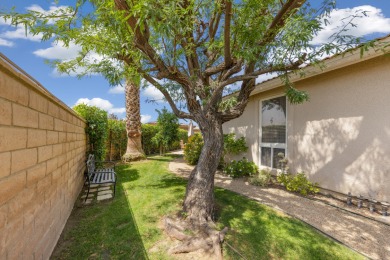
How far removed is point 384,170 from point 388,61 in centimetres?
238

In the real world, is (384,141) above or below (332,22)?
below

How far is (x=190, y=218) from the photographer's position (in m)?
3.96

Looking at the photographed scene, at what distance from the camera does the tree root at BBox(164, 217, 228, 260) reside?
10.3ft

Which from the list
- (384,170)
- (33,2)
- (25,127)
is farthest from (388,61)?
(33,2)

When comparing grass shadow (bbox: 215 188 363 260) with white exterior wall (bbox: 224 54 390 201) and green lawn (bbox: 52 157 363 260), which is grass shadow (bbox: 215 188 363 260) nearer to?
green lawn (bbox: 52 157 363 260)

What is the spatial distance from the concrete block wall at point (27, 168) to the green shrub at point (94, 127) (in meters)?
4.67

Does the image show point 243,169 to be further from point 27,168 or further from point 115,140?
point 115,140

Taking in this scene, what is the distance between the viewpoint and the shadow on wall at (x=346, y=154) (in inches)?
184

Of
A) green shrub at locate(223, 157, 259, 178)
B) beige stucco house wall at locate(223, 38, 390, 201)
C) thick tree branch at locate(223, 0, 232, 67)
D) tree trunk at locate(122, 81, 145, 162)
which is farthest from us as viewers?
tree trunk at locate(122, 81, 145, 162)

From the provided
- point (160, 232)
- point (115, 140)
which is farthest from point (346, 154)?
point (115, 140)

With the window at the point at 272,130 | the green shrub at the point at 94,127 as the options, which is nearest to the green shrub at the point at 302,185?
the window at the point at 272,130

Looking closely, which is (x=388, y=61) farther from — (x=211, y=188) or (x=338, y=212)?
(x=211, y=188)

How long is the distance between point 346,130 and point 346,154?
2.01ft

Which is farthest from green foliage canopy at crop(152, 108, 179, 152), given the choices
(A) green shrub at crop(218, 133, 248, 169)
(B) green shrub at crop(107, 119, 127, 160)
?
(A) green shrub at crop(218, 133, 248, 169)
